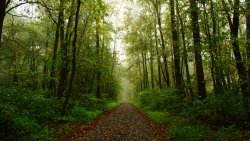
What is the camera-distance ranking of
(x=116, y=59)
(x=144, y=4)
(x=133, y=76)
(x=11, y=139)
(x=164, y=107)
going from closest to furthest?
(x=11, y=139) < (x=164, y=107) < (x=144, y=4) < (x=116, y=59) < (x=133, y=76)

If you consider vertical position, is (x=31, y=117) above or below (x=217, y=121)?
above

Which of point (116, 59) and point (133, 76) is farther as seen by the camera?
point (133, 76)

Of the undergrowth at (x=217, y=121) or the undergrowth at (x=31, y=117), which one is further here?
the undergrowth at (x=31, y=117)

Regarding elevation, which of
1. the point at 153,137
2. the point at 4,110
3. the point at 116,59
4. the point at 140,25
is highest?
the point at 140,25

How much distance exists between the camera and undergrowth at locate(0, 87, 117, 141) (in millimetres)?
10164

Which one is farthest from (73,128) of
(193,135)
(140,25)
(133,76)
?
(133,76)

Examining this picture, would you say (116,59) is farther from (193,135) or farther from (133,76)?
(193,135)

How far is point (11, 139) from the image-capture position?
31.6 ft

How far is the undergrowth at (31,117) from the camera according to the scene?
10164 millimetres

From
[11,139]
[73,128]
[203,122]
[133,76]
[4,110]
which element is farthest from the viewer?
[133,76]

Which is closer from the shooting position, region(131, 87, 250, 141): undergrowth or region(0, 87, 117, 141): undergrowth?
region(131, 87, 250, 141): undergrowth

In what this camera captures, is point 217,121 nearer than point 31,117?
Yes

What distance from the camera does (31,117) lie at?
42.7ft

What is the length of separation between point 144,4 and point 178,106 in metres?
16.9
